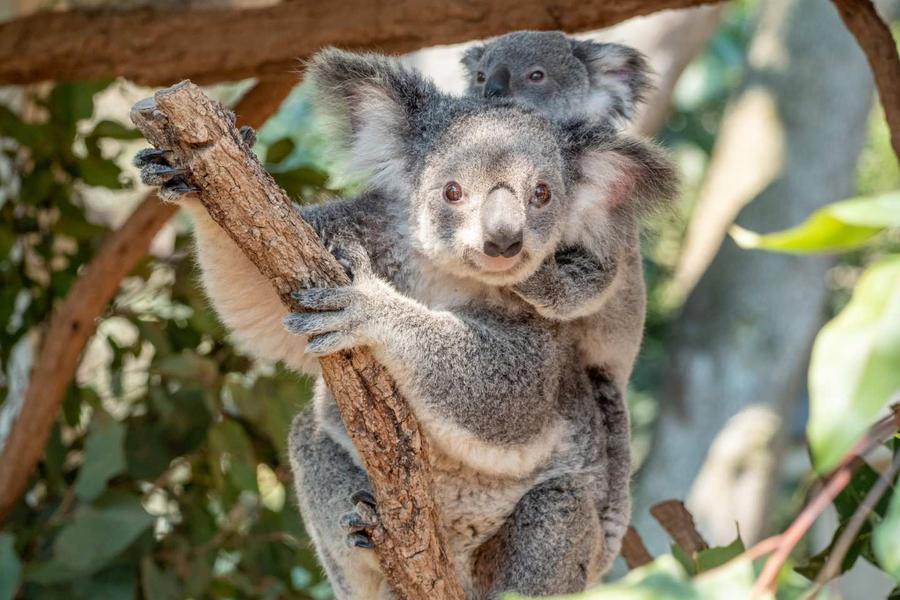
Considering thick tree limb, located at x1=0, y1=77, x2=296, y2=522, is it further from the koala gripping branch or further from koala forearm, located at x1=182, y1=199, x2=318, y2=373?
the koala gripping branch

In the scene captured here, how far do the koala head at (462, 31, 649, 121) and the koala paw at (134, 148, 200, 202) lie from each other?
152cm

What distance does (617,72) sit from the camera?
3.73 meters

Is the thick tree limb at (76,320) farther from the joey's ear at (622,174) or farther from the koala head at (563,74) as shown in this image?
the joey's ear at (622,174)

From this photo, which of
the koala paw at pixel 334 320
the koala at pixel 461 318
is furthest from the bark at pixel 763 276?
the koala paw at pixel 334 320

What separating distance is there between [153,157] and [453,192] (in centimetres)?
70

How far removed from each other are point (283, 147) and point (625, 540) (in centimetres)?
173

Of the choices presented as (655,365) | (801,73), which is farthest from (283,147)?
(655,365)

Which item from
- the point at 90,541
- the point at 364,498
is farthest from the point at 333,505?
the point at 90,541

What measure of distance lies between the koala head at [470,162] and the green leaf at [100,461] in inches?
59.3

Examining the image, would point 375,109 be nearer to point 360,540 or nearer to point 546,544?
point 360,540

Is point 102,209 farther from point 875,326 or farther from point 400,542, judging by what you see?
point 875,326

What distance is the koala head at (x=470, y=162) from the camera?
2.44 m

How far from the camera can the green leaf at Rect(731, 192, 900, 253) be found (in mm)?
961

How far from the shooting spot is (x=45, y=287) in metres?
4.51
